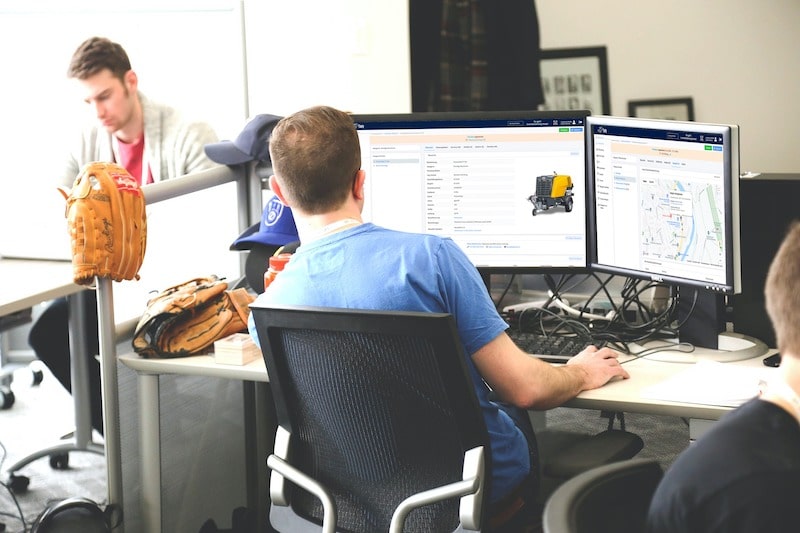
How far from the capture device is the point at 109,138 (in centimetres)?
358

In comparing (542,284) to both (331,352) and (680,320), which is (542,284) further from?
(331,352)

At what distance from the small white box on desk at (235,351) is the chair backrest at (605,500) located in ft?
3.61

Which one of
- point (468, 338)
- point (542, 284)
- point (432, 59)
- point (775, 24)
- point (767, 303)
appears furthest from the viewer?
point (775, 24)

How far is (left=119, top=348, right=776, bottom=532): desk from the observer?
190 centimetres

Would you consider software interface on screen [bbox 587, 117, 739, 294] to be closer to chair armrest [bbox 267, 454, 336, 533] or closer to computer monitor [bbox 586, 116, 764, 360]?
computer monitor [bbox 586, 116, 764, 360]

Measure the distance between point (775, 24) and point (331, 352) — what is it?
11.8 feet

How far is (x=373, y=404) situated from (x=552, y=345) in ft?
2.23

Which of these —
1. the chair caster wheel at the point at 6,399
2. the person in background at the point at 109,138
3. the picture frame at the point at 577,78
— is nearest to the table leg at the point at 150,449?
the person in background at the point at 109,138

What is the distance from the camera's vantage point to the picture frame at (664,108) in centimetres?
469

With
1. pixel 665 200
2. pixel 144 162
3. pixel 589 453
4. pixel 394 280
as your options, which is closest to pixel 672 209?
Answer: pixel 665 200

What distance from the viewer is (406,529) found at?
1760 mm

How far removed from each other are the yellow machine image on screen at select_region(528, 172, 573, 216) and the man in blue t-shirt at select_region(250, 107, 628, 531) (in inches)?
22.1

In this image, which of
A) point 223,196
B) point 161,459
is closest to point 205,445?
point 161,459

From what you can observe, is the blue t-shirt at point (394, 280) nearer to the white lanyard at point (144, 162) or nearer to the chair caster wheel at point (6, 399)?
the white lanyard at point (144, 162)
